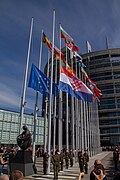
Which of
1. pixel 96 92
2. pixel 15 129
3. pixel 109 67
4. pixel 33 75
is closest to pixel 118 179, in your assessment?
pixel 33 75

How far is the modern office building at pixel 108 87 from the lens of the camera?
78.2m

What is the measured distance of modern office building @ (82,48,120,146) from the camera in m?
78.2

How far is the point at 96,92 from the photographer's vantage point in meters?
29.2

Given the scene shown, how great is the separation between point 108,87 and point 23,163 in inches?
2909

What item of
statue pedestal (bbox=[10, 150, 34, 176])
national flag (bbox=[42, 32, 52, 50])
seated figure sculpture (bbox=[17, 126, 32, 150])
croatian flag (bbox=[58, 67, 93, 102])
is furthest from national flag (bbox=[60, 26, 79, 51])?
statue pedestal (bbox=[10, 150, 34, 176])

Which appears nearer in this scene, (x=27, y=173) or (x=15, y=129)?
(x=27, y=173)

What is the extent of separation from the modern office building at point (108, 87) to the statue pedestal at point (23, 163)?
6859 cm

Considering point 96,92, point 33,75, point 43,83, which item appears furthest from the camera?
point 96,92

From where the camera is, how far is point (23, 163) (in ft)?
42.5

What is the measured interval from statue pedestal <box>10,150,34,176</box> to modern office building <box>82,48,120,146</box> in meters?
68.6

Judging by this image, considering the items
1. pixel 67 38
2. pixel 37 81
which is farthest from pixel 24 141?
pixel 67 38

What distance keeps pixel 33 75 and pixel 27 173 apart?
789 centimetres

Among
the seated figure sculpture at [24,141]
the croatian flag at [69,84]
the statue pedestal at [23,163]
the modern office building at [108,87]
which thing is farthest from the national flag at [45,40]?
the modern office building at [108,87]

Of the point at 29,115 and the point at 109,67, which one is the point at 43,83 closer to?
the point at 29,115
